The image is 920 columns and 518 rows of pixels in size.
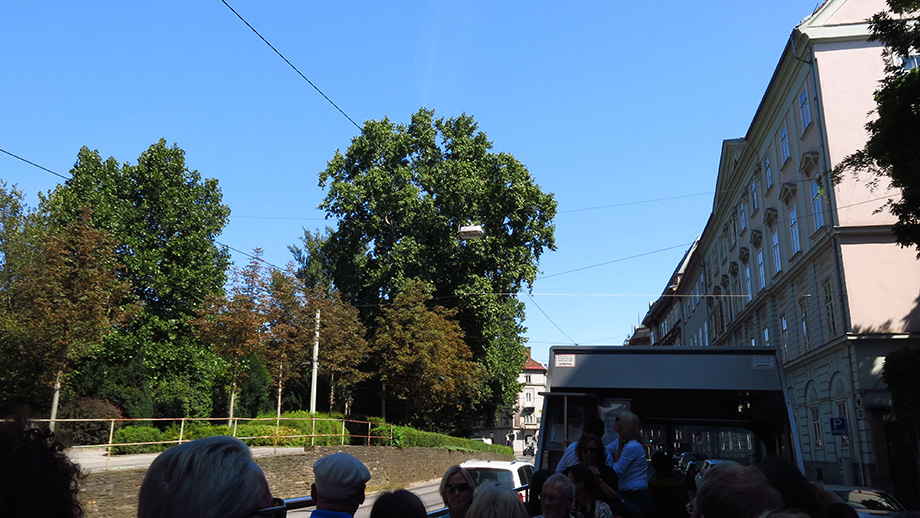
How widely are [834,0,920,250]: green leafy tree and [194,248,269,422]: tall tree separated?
2357cm

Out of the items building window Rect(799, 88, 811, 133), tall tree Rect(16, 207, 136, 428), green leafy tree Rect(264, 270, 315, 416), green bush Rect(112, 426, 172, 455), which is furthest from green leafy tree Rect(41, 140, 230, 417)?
building window Rect(799, 88, 811, 133)

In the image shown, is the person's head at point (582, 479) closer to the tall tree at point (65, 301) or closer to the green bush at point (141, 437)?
the green bush at point (141, 437)

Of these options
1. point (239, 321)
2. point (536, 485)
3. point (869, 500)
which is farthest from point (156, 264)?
point (536, 485)

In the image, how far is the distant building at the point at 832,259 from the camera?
26.5 meters

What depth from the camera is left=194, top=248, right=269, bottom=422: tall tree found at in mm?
31922

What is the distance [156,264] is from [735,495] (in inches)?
1575

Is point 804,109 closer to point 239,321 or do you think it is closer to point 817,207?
point 817,207

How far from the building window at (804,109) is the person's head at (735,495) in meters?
30.6

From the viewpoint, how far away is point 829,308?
2955 cm

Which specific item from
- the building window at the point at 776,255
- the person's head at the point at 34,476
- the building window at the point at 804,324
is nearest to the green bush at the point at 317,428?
the building window at the point at 804,324

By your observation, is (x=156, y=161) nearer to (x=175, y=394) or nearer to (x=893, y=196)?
(x=175, y=394)

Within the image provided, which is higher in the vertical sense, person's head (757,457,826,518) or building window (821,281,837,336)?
building window (821,281,837,336)

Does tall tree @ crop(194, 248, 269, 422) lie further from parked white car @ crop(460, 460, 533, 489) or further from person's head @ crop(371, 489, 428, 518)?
person's head @ crop(371, 489, 428, 518)

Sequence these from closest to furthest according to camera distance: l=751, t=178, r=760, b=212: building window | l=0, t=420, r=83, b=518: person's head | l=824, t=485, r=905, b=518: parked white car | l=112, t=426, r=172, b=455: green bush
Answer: l=0, t=420, r=83, b=518: person's head
l=824, t=485, r=905, b=518: parked white car
l=112, t=426, r=172, b=455: green bush
l=751, t=178, r=760, b=212: building window
